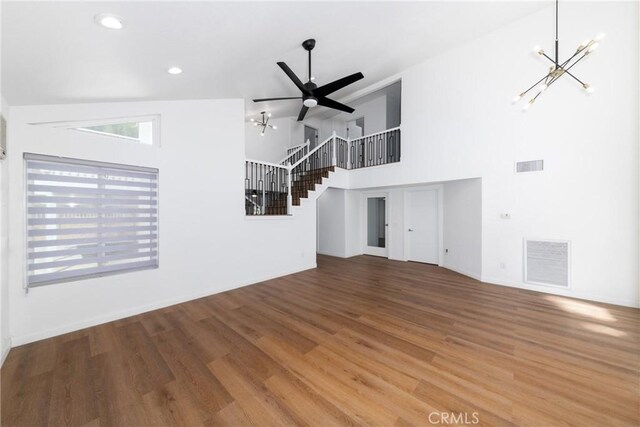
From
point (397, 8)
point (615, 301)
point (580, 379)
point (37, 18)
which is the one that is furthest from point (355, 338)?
point (397, 8)

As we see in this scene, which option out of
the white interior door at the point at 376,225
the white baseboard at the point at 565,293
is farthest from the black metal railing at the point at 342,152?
the white baseboard at the point at 565,293

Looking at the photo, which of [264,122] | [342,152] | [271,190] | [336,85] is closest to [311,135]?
[342,152]

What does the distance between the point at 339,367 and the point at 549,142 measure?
489cm

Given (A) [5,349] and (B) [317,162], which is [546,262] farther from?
(A) [5,349]

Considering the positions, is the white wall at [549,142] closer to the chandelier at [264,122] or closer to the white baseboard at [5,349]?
the chandelier at [264,122]

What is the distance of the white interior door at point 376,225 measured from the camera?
7883 mm

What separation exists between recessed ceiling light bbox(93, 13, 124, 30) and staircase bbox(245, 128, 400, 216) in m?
3.29

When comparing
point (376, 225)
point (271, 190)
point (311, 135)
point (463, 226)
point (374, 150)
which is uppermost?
point (311, 135)

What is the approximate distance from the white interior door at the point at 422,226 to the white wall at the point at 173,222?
11.6 feet

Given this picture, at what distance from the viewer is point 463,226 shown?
567 cm

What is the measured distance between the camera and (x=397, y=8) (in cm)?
351

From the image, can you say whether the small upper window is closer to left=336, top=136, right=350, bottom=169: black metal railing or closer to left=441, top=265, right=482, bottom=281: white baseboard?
left=336, top=136, right=350, bottom=169: black metal railing

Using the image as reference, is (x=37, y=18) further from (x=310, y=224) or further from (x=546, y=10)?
(x=546, y=10)

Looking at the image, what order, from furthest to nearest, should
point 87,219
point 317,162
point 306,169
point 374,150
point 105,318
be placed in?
point 306,169 → point 317,162 → point 374,150 → point 105,318 → point 87,219
